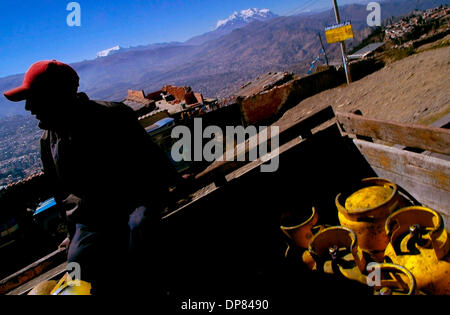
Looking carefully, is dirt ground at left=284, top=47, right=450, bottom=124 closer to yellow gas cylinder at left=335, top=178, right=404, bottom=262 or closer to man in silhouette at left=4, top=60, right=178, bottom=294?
yellow gas cylinder at left=335, top=178, right=404, bottom=262

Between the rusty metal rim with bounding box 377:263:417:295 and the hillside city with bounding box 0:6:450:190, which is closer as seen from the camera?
the rusty metal rim with bounding box 377:263:417:295

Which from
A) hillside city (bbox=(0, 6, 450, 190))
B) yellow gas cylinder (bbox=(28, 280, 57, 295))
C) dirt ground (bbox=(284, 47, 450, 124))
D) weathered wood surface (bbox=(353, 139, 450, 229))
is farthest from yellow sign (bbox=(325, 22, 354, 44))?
yellow gas cylinder (bbox=(28, 280, 57, 295))

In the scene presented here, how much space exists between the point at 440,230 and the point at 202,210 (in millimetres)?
2174

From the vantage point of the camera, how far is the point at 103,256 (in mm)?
2037

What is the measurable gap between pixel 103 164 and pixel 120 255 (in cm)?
73

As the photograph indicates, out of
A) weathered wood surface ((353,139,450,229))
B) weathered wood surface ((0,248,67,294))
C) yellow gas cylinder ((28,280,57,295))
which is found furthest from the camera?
weathered wood surface ((0,248,67,294))

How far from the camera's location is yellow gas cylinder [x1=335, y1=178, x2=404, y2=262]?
246 cm

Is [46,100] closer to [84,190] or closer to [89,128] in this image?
[89,128]

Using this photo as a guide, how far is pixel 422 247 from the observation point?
82.4 inches

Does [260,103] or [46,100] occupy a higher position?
[46,100]

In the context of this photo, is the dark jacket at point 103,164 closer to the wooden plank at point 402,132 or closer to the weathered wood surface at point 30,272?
the weathered wood surface at point 30,272

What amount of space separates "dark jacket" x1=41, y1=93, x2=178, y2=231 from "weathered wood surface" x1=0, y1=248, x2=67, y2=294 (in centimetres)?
109

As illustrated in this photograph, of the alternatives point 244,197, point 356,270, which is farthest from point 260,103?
point 356,270

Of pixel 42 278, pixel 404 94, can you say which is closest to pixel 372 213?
pixel 42 278
